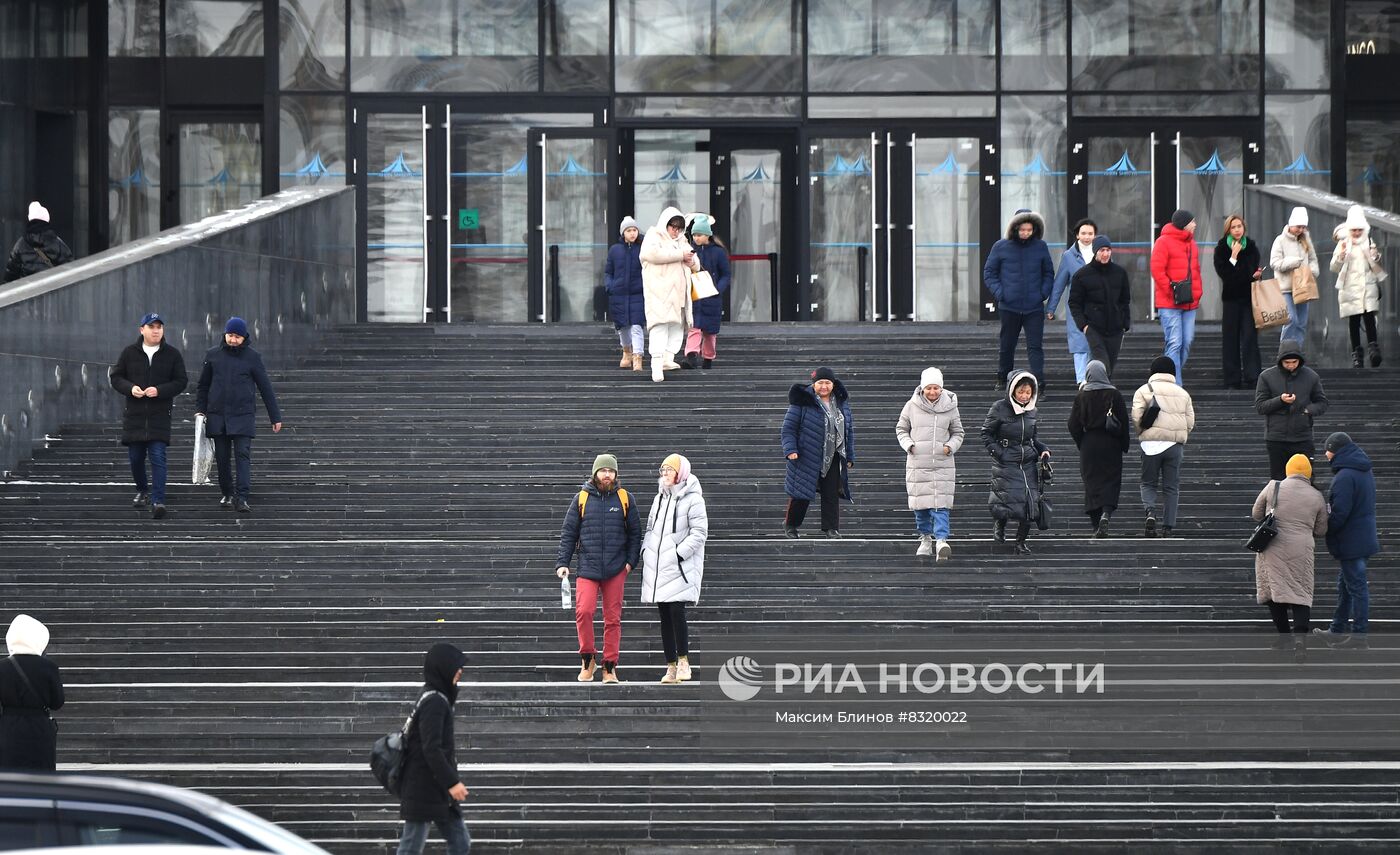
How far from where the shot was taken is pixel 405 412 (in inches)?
755

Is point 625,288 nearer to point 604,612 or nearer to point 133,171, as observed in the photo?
point 604,612

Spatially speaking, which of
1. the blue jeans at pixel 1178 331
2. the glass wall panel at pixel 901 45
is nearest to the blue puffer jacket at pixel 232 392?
the blue jeans at pixel 1178 331

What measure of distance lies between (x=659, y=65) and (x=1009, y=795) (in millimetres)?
17018

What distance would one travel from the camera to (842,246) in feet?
87.9

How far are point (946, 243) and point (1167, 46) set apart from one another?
3845 mm

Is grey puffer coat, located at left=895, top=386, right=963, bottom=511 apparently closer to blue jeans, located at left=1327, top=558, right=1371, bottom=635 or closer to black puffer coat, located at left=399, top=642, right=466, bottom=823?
blue jeans, located at left=1327, top=558, right=1371, bottom=635

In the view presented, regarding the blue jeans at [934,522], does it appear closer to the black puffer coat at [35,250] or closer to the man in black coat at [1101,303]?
the man in black coat at [1101,303]

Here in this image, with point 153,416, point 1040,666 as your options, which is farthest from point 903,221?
point 1040,666

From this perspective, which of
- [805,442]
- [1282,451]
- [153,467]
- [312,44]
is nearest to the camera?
[805,442]

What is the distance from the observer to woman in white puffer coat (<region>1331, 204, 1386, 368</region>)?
20172mm

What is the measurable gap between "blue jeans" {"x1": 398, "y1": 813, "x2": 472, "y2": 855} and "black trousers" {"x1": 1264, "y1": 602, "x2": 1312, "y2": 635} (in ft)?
20.9

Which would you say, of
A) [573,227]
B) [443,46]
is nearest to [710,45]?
[573,227]

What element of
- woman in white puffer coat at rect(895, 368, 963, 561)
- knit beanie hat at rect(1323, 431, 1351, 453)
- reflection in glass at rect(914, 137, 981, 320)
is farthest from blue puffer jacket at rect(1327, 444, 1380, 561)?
reflection in glass at rect(914, 137, 981, 320)

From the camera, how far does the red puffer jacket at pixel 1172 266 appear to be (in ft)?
64.0
